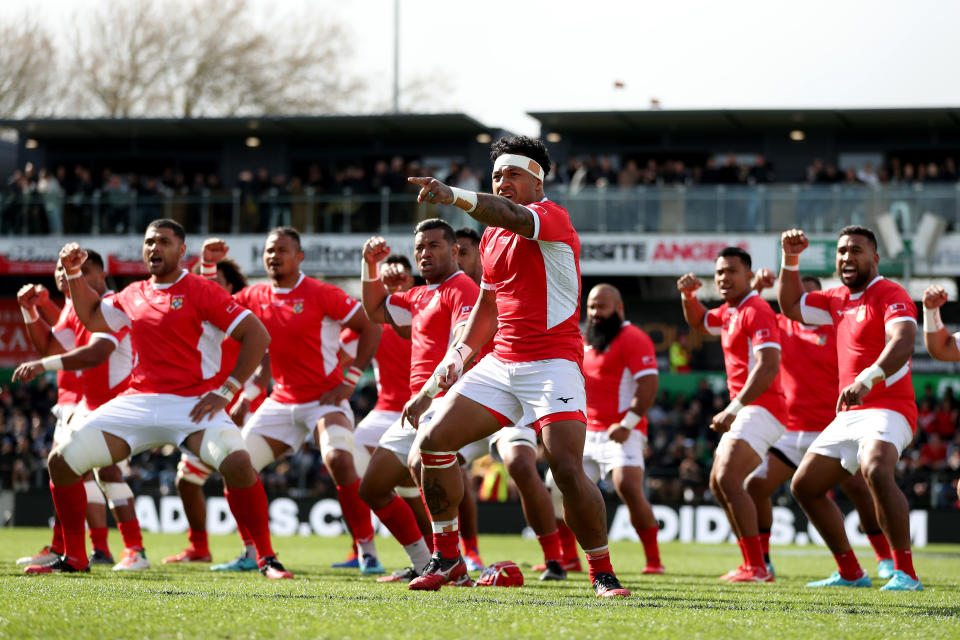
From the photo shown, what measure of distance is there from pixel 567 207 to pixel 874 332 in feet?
64.4

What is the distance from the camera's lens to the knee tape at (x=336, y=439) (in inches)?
400

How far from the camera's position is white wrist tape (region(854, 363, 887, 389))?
8227mm

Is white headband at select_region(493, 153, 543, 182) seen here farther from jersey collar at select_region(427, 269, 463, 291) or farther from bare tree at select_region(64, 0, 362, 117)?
bare tree at select_region(64, 0, 362, 117)

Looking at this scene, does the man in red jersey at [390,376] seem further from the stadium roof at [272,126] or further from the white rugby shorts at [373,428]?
the stadium roof at [272,126]

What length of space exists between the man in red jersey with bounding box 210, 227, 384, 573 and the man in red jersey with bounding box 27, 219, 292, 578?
4.07 ft

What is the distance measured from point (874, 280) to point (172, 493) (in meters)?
15.1

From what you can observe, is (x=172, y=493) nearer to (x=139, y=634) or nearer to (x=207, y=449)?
(x=207, y=449)

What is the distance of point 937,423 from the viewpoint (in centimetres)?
2398

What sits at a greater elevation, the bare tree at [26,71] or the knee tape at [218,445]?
the bare tree at [26,71]

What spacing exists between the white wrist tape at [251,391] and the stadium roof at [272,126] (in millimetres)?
22947

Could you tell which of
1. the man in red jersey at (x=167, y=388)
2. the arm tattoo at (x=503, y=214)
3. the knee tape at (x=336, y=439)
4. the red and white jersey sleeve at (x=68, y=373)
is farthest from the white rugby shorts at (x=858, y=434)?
the red and white jersey sleeve at (x=68, y=373)

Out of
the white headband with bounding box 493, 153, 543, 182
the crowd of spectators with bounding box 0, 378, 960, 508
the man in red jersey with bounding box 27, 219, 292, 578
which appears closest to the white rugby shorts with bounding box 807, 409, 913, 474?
the white headband with bounding box 493, 153, 543, 182

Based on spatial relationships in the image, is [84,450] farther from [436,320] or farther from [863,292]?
[863,292]

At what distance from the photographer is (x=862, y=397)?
8.20 m
